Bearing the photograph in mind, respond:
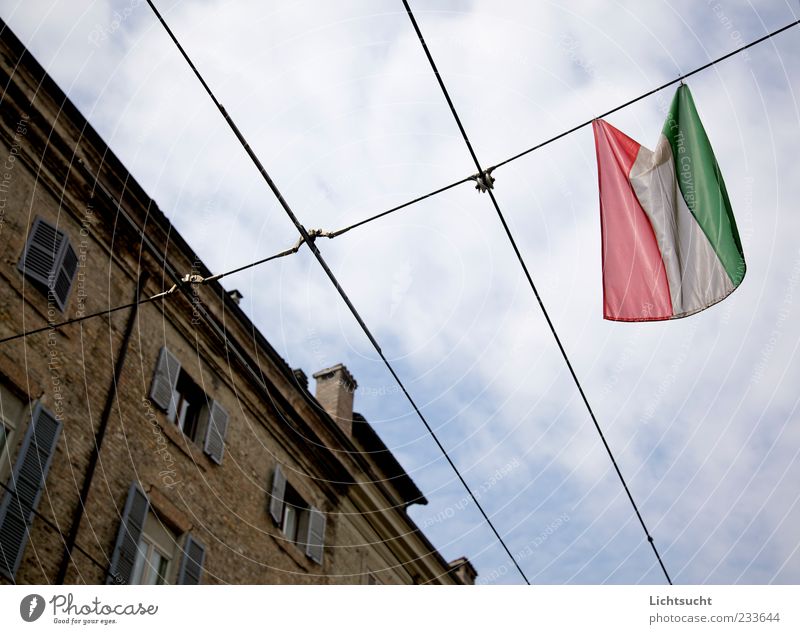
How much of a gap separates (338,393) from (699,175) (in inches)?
526

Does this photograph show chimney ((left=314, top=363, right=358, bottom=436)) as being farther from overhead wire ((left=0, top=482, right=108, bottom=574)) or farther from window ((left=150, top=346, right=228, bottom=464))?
overhead wire ((left=0, top=482, right=108, bottom=574))

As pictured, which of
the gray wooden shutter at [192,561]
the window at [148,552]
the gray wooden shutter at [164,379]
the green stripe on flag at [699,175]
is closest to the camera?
the green stripe on flag at [699,175]

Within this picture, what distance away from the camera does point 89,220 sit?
13781 millimetres

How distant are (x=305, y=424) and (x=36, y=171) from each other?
24.2 ft

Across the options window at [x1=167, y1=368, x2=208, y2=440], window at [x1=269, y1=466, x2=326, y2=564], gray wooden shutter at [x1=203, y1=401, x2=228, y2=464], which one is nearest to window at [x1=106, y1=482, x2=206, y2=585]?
gray wooden shutter at [x1=203, y1=401, x2=228, y2=464]

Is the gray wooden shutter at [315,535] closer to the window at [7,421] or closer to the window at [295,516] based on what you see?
the window at [295,516]

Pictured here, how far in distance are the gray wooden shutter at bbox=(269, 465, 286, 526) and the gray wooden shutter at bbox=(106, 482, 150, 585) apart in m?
3.49

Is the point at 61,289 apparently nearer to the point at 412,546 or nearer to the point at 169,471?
the point at 169,471

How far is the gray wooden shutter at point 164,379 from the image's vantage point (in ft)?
46.3

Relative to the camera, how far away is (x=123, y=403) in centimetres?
1341

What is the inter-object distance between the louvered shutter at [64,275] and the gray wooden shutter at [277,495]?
5.44m

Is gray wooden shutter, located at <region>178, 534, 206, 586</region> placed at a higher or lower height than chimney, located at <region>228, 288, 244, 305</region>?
lower

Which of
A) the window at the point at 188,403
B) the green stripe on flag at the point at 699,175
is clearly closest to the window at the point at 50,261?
the window at the point at 188,403

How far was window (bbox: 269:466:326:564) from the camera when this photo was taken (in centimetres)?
1748
